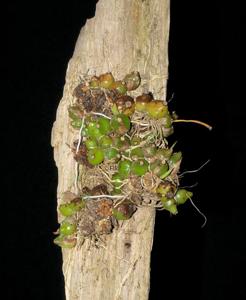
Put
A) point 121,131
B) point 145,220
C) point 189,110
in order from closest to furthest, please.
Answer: point 121,131
point 145,220
point 189,110

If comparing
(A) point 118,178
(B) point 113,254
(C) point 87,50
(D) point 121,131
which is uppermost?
(C) point 87,50

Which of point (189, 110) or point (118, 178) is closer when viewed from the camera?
point (118, 178)

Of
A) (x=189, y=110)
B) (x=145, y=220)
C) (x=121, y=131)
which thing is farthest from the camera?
(x=189, y=110)

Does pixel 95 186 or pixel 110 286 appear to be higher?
pixel 95 186

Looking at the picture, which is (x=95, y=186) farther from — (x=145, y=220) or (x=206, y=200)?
(x=206, y=200)

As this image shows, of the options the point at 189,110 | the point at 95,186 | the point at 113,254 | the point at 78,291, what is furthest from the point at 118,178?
the point at 189,110

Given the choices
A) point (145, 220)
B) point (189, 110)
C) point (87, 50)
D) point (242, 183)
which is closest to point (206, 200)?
point (242, 183)
